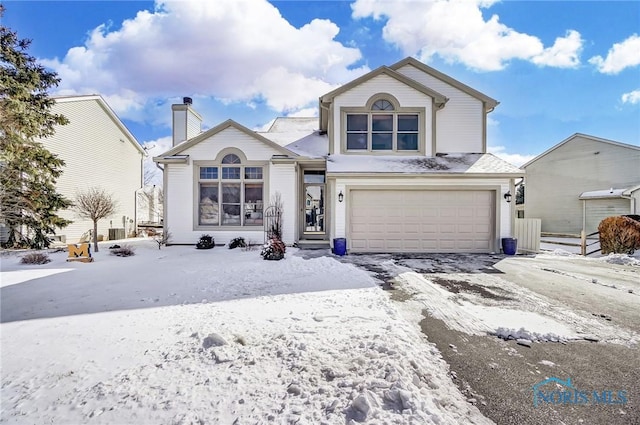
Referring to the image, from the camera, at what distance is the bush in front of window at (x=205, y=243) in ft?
36.5

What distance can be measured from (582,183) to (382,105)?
1600 cm

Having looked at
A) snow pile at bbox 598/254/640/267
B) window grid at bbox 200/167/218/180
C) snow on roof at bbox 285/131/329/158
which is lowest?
snow pile at bbox 598/254/640/267

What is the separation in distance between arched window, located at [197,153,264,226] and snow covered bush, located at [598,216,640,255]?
13.4 meters

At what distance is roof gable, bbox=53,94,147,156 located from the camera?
14.5m

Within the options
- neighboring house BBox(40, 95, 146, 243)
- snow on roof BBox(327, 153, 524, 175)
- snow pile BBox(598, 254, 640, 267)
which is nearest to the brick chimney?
neighboring house BBox(40, 95, 146, 243)

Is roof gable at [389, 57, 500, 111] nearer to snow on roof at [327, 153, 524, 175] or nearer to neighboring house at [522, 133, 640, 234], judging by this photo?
snow on roof at [327, 153, 524, 175]

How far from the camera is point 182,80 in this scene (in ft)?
46.9

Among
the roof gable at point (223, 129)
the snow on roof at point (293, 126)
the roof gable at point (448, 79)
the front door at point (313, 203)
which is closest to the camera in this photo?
the roof gable at point (223, 129)

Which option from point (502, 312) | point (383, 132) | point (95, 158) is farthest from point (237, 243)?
point (95, 158)

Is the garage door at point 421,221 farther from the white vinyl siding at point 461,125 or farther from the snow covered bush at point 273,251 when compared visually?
the snow covered bush at point 273,251

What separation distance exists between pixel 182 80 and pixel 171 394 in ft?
50.1

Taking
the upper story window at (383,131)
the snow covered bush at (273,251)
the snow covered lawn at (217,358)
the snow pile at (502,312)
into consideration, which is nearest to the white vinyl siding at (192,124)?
the upper story window at (383,131)

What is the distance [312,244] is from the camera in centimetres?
1238

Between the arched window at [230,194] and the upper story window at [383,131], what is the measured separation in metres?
4.09
